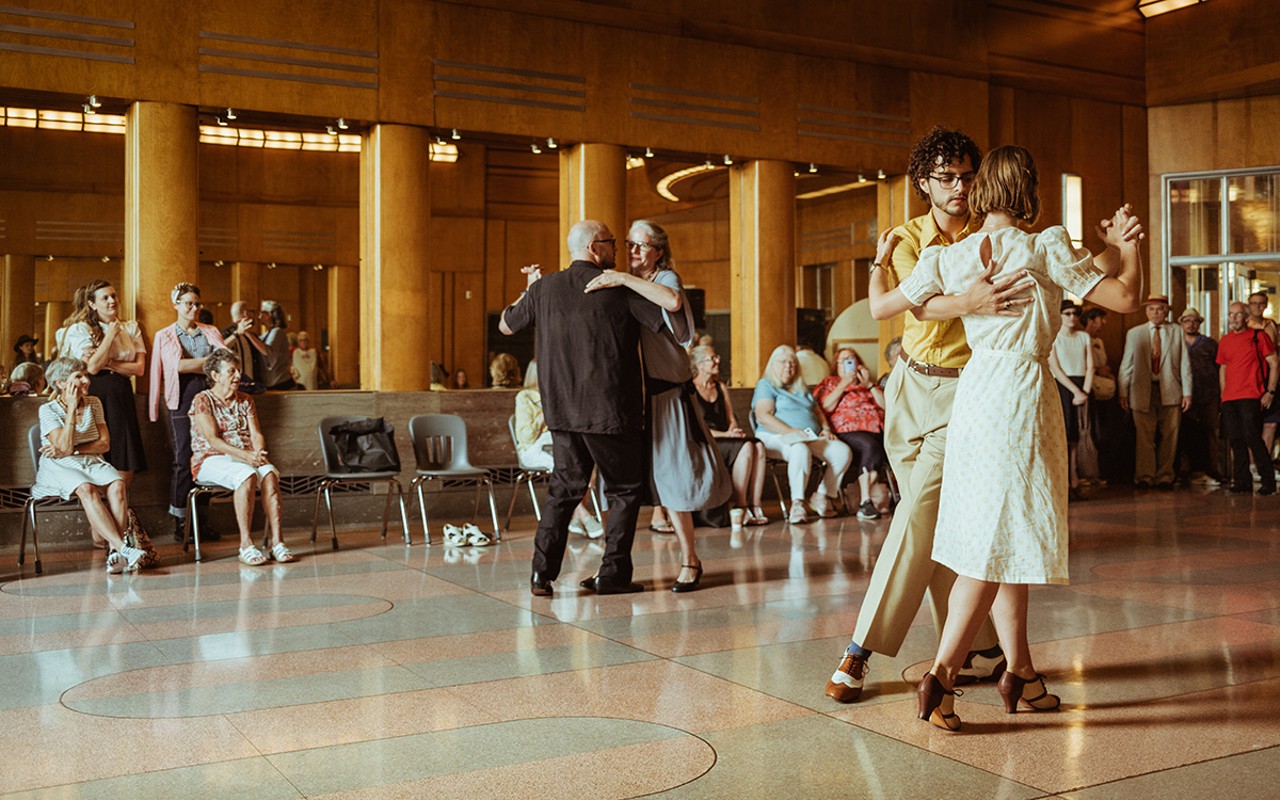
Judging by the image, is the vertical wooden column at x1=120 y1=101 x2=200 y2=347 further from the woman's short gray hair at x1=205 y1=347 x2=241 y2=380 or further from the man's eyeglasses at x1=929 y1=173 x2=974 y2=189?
the man's eyeglasses at x1=929 y1=173 x2=974 y2=189

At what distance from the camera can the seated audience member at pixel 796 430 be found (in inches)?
358

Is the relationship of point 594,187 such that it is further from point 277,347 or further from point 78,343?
point 78,343

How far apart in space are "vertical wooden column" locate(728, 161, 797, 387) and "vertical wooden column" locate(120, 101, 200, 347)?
15.1 ft

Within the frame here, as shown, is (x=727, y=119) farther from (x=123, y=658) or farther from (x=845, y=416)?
(x=123, y=658)

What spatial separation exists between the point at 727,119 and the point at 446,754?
833 centimetres

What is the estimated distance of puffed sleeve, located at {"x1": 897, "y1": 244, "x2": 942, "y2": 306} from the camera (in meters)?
3.63

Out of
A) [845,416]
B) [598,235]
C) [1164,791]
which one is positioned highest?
[598,235]

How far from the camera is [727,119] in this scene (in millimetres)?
10875

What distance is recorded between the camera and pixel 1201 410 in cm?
1189

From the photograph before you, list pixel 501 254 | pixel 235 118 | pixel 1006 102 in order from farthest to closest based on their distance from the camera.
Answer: pixel 501 254 → pixel 1006 102 → pixel 235 118

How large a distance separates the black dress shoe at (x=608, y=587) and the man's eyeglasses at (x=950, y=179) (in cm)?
276

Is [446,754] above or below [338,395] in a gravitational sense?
below

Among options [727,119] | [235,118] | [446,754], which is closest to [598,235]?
[446,754]

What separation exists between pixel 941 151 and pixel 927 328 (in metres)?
0.55
